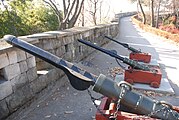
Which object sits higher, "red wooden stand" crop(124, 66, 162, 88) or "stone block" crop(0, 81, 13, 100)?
"stone block" crop(0, 81, 13, 100)

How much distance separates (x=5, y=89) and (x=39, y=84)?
94cm

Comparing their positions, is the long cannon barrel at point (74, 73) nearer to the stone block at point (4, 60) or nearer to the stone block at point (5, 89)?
the stone block at point (4, 60)

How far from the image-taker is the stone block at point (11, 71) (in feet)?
10.6

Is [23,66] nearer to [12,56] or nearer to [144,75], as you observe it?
[12,56]

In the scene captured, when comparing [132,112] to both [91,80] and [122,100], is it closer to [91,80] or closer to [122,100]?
[122,100]

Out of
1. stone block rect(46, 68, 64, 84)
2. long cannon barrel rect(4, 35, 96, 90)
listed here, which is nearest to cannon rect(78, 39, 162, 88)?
stone block rect(46, 68, 64, 84)

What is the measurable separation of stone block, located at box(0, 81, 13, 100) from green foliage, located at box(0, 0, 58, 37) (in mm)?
6389

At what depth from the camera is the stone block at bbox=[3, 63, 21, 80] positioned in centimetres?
323

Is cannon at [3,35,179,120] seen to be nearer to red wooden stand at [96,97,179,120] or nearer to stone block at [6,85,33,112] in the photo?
red wooden stand at [96,97,179,120]

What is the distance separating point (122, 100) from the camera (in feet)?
7.88

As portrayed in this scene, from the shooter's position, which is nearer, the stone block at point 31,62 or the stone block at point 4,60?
the stone block at point 4,60

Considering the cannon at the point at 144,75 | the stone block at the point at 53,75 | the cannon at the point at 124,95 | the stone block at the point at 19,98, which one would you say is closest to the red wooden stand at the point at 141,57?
the cannon at the point at 144,75

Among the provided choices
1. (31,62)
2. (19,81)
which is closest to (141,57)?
(31,62)

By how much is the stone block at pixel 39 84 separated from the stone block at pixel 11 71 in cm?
46
